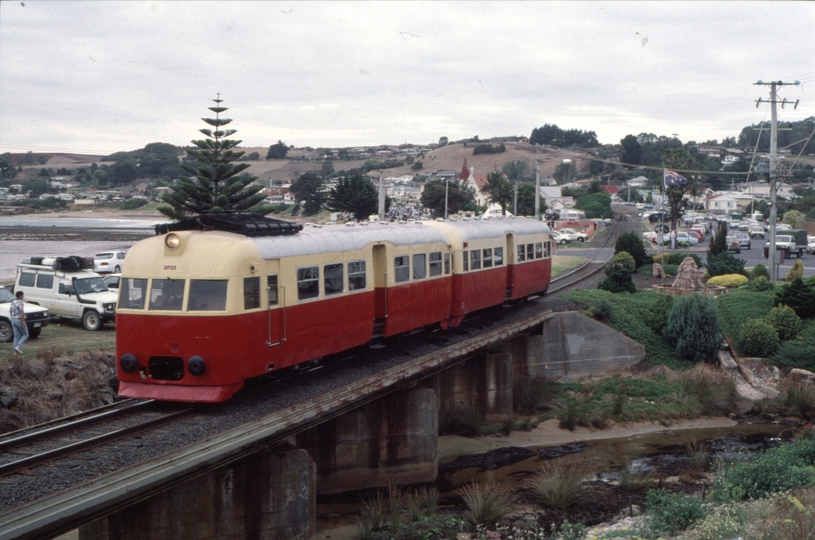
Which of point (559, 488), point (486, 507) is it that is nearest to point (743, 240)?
point (559, 488)

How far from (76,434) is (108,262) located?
34897mm

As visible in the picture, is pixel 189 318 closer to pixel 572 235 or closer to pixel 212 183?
pixel 212 183

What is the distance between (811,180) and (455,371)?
150 m

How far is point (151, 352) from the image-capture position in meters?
14.1

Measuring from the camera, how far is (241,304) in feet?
46.3

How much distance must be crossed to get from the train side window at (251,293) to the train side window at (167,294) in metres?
1.05

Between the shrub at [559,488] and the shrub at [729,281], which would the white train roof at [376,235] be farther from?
the shrub at [729,281]

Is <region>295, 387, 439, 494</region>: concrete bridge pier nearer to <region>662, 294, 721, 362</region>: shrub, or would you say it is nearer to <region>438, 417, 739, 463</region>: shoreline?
<region>438, 417, 739, 463</region>: shoreline

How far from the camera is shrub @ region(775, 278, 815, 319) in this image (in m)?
34.4

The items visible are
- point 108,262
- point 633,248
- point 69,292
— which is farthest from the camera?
point 633,248

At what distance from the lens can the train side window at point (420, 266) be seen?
21.1m

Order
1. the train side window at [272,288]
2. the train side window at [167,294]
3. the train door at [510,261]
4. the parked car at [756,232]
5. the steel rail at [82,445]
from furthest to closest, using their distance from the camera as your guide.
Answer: the parked car at [756,232] → the train door at [510,261] → the train side window at [272,288] → the train side window at [167,294] → the steel rail at [82,445]

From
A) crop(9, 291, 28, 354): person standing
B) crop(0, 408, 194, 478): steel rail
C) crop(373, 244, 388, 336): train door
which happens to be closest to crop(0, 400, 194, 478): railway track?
crop(0, 408, 194, 478): steel rail

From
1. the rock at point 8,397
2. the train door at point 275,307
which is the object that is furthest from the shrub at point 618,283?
the rock at point 8,397
